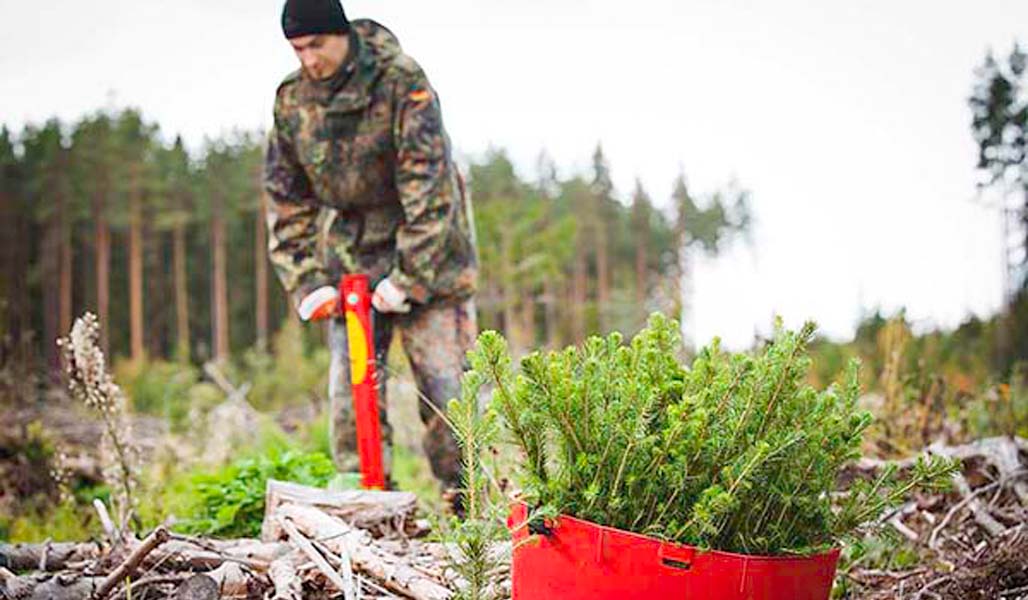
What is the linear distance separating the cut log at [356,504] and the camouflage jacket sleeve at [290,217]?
1344mm

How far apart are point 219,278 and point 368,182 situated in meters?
24.1

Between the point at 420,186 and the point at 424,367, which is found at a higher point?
the point at 420,186

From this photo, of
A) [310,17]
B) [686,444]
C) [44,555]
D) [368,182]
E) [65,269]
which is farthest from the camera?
[65,269]

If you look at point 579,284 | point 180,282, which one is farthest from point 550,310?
point 180,282

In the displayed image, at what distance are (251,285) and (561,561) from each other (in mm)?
29295

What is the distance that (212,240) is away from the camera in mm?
28078

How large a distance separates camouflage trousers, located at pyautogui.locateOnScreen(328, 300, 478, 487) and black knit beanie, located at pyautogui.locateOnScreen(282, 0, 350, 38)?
1.19m

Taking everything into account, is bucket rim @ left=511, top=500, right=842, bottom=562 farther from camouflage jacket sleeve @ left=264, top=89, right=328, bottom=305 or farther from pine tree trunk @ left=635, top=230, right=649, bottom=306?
pine tree trunk @ left=635, top=230, right=649, bottom=306

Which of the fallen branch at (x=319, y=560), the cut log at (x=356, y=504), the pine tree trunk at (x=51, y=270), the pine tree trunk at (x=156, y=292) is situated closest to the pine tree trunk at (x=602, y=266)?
the pine tree trunk at (x=156, y=292)

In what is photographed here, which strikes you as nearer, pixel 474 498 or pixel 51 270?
pixel 474 498

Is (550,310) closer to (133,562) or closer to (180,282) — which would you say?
(180,282)

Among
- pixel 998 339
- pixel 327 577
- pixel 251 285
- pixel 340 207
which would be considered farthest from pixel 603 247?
pixel 327 577

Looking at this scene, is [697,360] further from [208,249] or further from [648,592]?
[208,249]

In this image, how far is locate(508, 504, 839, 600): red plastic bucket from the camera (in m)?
1.92
